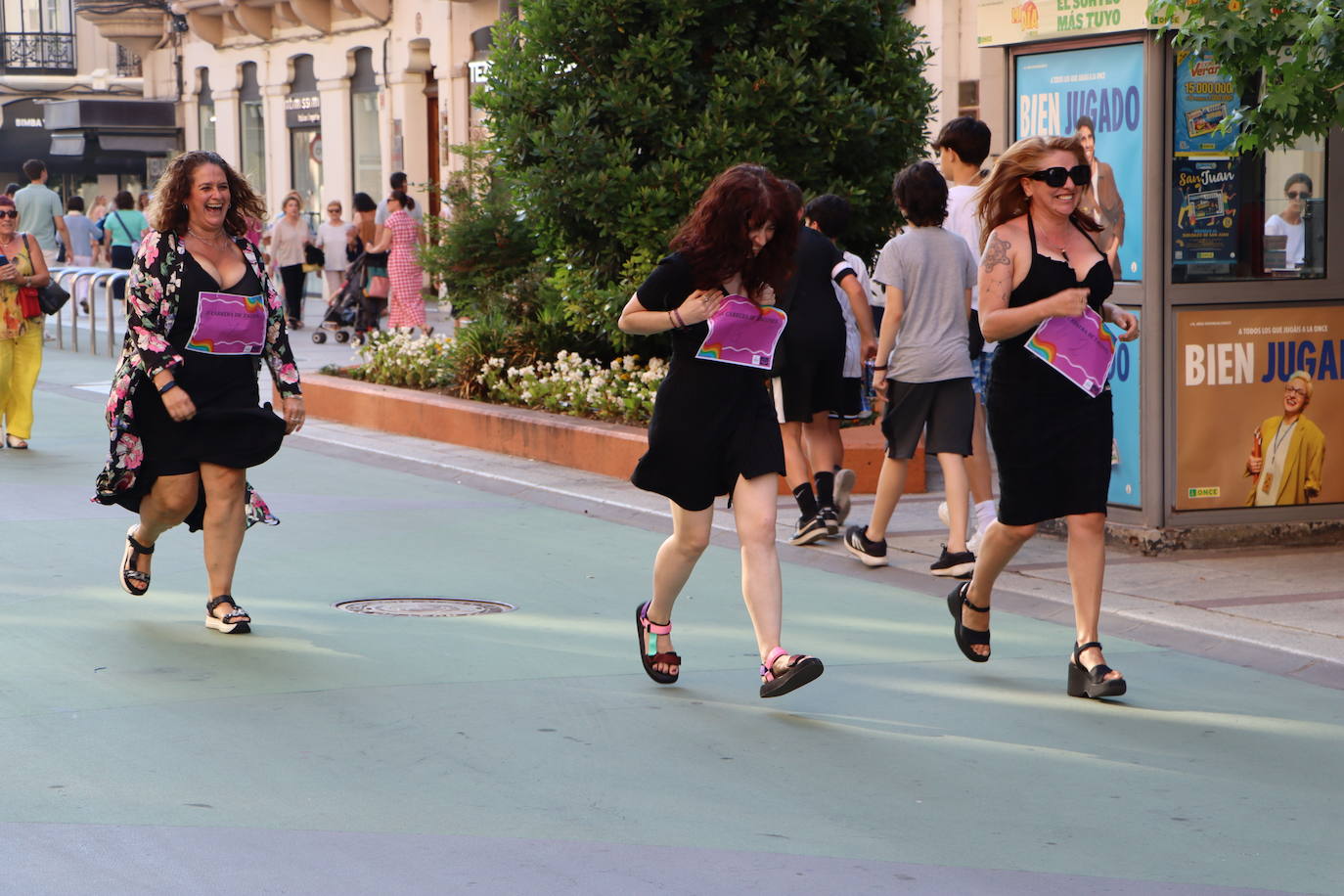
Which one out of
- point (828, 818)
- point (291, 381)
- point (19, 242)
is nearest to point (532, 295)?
point (19, 242)

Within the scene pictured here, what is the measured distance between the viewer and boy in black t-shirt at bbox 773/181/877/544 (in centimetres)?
918

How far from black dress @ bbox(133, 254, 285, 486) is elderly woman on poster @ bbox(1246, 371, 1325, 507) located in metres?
4.42

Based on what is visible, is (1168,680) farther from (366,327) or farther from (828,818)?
(366,327)

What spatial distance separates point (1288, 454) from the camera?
9.20 meters

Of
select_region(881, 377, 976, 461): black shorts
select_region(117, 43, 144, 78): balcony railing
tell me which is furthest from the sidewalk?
select_region(117, 43, 144, 78): balcony railing

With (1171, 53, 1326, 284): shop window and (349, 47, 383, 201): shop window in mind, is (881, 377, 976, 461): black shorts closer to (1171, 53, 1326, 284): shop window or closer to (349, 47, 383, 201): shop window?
(1171, 53, 1326, 284): shop window

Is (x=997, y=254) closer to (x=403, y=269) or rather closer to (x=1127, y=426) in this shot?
(x=1127, y=426)

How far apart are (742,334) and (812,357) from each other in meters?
3.10

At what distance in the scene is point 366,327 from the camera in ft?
71.3

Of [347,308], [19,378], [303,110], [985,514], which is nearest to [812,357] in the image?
[985,514]

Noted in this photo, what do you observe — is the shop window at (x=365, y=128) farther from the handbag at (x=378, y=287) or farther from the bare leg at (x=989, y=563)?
the bare leg at (x=989, y=563)

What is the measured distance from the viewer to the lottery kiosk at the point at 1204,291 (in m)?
8.95

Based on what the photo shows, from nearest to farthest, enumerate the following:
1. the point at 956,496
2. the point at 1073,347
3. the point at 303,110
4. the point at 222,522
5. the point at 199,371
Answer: the point at 1073,347
the point at 199,371
the point at 222,522
the point at 956,496
the point at 303,110

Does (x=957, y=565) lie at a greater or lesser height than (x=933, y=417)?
lesser
